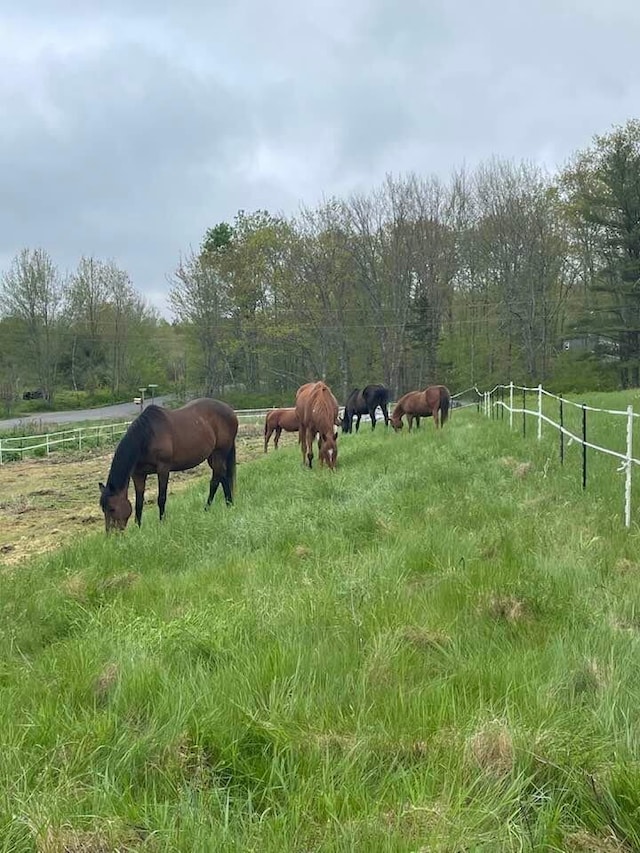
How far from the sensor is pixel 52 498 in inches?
495

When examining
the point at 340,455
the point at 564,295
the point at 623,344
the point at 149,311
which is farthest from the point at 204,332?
the point at 340,455

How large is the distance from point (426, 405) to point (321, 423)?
27.7 feet

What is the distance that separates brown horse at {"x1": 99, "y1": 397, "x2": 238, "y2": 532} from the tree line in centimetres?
2639

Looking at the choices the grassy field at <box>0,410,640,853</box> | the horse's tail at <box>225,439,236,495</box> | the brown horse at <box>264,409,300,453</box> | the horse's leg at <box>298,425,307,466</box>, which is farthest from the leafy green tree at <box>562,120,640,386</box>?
the grassy field at <box>0,410,640,853</box>

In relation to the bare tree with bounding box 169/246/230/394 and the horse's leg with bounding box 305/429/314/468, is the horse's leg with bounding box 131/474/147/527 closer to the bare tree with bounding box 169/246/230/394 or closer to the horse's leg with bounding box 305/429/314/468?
the horse's leg with bounding box 305/429/314/468

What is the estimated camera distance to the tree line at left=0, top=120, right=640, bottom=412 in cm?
3244

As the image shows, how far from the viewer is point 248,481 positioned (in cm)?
1088

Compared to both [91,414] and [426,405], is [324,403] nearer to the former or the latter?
[426,405]

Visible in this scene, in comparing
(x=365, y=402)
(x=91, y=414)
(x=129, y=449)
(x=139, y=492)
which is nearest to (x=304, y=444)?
(x=139, y=492)

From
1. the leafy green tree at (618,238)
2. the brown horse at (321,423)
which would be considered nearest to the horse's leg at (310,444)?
the brown horse at (321,423)

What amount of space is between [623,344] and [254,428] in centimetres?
1920

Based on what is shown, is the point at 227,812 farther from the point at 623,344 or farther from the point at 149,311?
the point at 149,311

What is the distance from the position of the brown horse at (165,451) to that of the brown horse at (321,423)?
1.76 meters

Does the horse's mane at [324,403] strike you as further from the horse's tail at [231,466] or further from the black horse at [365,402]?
the black horse at [365,402]
